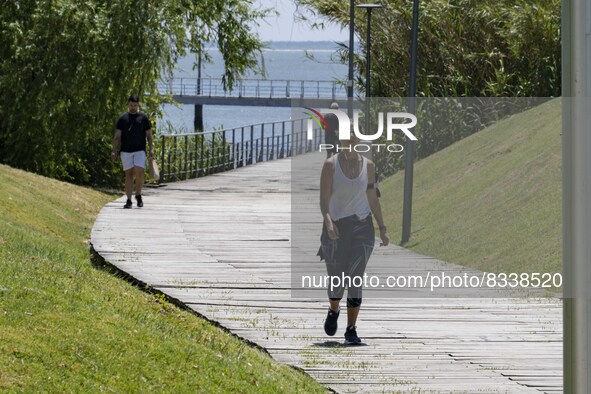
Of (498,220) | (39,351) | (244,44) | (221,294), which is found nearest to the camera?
(39,351)

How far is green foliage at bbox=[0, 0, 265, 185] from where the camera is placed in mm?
24188

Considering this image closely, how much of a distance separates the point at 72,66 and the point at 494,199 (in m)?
10.1

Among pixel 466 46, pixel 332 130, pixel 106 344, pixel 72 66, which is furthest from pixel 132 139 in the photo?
pixel 466 46

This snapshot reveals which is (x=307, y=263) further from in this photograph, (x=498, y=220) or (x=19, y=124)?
(x=19, y=124)

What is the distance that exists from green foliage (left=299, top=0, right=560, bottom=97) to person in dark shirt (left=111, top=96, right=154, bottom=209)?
10.5 metres

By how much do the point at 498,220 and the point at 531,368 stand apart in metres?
7.90

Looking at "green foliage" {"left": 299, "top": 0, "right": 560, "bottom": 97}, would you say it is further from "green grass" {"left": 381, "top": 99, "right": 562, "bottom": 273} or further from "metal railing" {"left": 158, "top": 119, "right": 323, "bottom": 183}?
"green grass" {"left": 381, "top": 99, "right": 562, "bottom": 273}

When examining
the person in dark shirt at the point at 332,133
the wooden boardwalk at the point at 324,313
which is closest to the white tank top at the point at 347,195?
the person in dark shirt at the point at 332,133

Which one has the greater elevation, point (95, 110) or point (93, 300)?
point (95, 110)

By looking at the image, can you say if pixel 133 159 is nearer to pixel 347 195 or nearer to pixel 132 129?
pixel 132 129

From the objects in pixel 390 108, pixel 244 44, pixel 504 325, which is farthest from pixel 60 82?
pixel 504 325

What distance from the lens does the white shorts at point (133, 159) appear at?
1891 centimetres

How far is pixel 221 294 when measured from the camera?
11.7 meters

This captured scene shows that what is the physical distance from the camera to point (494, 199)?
57.5 feet
